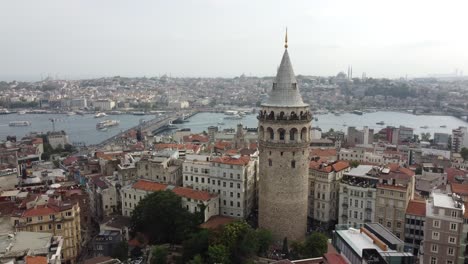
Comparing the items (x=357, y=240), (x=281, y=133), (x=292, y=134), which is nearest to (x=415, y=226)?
(x=292, y=134)

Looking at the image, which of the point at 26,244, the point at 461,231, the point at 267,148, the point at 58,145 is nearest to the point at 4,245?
the point at 26,244

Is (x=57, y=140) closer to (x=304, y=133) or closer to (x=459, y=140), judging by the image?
(x=304, y=133)

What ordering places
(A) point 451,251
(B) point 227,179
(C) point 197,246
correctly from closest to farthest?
(A) point 451,251, (C) point 197,246, (B) point 227,179

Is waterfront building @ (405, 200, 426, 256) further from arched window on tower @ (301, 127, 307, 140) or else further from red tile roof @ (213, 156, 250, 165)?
red tile roof @ (213, 156, 250, 165)

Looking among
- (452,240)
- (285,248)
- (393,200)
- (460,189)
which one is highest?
(452,240)

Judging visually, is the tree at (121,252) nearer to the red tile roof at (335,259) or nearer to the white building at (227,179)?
the white building at (227,179)

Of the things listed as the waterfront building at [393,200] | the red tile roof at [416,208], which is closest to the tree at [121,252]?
the waterfront building at [393,200]

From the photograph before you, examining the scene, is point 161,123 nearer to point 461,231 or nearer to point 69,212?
point 69,212
